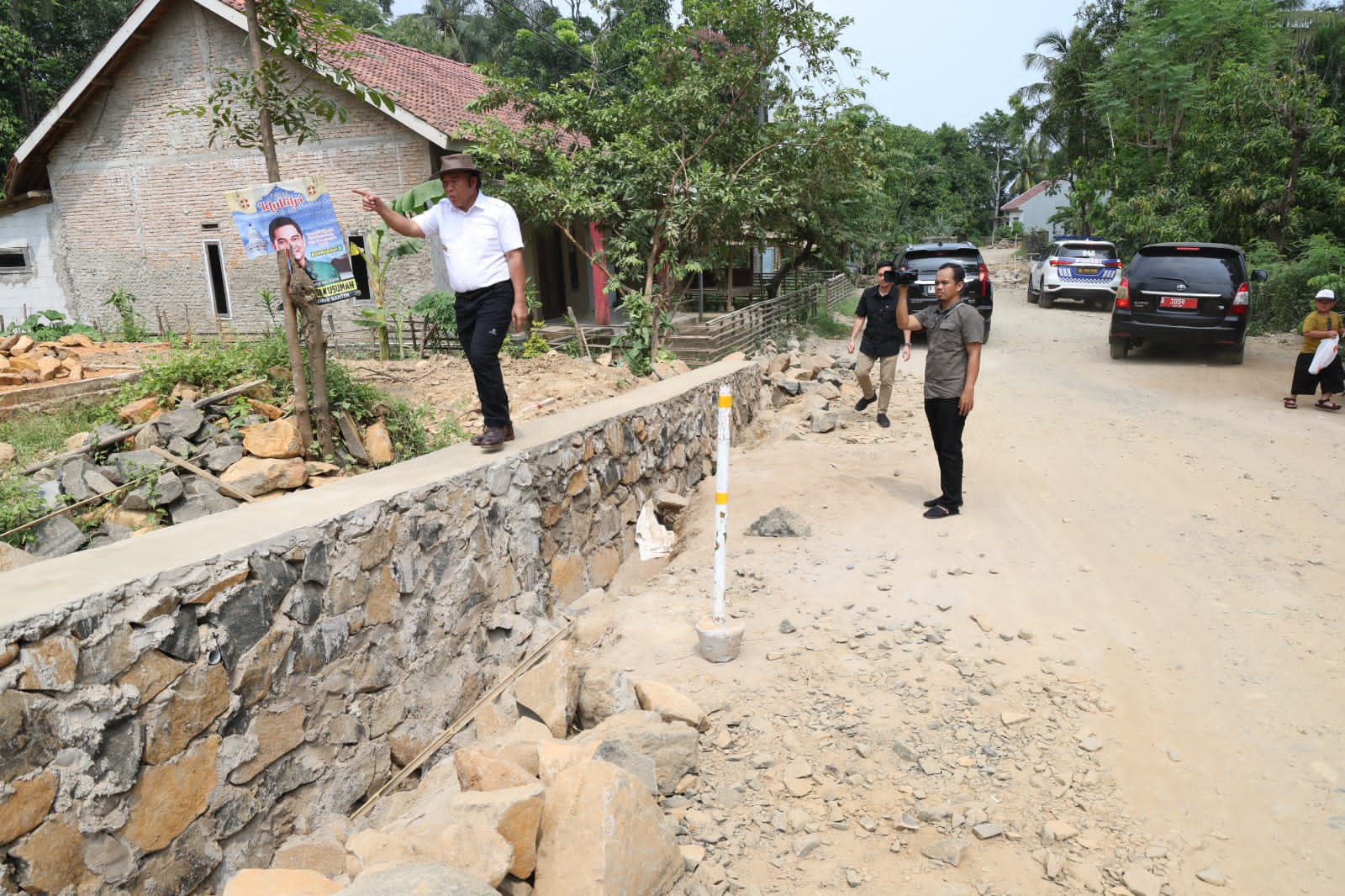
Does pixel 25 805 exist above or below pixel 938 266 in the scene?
below

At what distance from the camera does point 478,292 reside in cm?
477

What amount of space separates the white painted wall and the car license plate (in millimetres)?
19642

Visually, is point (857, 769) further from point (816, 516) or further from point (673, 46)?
point (673, 46)

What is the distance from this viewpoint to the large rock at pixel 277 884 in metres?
2.30

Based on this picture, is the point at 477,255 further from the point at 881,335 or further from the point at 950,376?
the point at 881,335

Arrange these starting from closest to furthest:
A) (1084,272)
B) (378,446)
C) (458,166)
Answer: (458,166), (378,446), (1084,272)

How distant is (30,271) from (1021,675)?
64.4 feet

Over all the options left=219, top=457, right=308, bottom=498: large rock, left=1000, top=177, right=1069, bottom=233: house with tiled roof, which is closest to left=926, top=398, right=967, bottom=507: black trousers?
left=219, top=457, right=308, bottom=498: large rock

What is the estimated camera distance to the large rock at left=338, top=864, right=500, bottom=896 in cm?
206

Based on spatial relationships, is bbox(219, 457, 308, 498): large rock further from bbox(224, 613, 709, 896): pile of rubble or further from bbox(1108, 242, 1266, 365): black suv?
bbox(1108, 242, 1266, 365): black suv

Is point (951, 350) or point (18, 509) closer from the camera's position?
point (18, 509)

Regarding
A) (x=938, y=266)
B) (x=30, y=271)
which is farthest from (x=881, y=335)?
(x=30, y=271)

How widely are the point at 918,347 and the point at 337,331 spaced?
34.6 feet

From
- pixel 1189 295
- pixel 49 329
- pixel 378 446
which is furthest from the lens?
pixel 49 329
